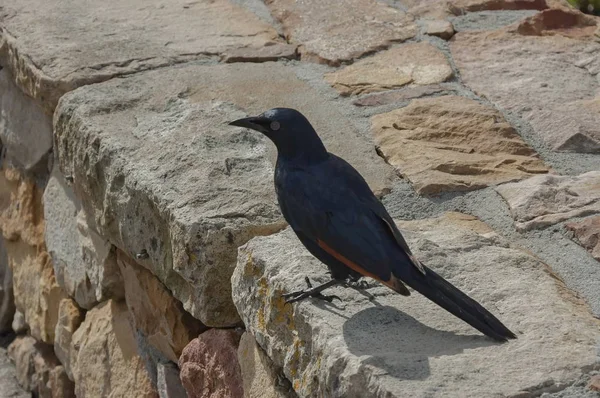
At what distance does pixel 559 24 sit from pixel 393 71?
694 mm

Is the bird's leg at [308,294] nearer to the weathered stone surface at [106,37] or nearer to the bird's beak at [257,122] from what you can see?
the bird's beak at [257,122]

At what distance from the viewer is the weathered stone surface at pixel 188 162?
2748 millimetres

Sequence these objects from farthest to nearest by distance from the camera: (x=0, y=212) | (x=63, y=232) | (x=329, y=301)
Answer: (x=0, y=212) → (x=63, y=232) → (x=329, y=301)

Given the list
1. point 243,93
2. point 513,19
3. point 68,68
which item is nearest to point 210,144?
point 243,93

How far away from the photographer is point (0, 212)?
4.50 metres

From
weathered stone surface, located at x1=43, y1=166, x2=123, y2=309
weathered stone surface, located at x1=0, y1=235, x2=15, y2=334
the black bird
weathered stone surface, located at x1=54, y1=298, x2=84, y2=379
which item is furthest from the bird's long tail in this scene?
weathered stone surface, located at x1=0, y1=235, x2=15, y2=334

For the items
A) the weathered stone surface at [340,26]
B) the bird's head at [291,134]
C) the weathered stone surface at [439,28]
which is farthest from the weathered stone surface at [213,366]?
the weathered stone surface at [439,28]

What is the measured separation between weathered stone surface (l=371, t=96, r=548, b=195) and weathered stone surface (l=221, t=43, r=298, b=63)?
0.55 meters

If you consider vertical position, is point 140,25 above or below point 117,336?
above

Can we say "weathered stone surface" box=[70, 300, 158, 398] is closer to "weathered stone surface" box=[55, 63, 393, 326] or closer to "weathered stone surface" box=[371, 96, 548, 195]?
"weathered stone surface" box=[55, 63, 393, 326]

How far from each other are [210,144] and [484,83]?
→ 942 millimetres

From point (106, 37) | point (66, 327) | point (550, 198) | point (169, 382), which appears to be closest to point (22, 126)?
point (106, 37)

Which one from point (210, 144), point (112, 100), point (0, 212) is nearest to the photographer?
point (210, 144)

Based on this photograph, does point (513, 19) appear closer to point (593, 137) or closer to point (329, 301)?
point (593, 137)
